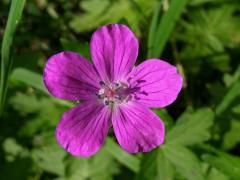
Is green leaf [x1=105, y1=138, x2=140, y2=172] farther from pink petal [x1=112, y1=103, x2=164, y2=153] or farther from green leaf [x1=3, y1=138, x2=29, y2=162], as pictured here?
green leaf [x1=3, y1=138, x2=29, y2=162]

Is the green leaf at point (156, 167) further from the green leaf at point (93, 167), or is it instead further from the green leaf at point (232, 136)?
the green leaf at point (232, 136)

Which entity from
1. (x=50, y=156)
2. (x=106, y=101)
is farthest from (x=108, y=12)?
(x=106, y=101)

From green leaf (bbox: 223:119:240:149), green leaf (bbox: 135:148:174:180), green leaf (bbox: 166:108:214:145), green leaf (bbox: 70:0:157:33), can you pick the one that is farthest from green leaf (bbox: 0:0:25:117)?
green leaf (bbox: 223:119:240:149)

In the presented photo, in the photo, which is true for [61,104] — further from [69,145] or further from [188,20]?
[188,20]

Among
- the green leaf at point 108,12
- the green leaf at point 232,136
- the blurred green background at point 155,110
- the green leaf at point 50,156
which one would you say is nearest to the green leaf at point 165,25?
the blurred green background at point 155,110

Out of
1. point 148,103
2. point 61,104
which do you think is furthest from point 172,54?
point 148,103
